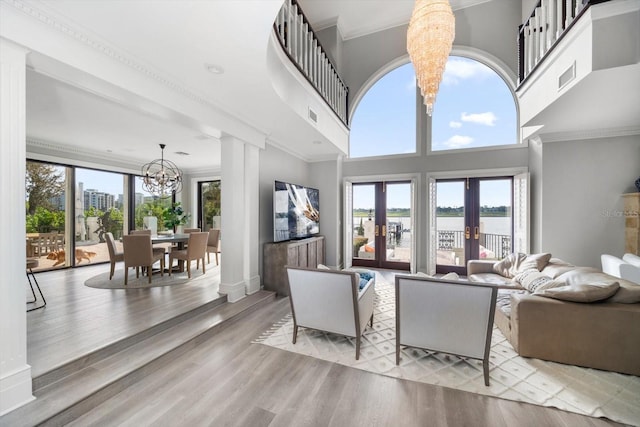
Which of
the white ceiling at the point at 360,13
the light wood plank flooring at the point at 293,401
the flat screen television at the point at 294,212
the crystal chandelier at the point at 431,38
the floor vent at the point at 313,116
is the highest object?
the white ceiling at the point at 360,13

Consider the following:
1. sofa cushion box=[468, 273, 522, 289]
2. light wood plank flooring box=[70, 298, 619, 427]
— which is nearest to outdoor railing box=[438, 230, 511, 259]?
sofa cushion box=[468, 273, 522, 289]

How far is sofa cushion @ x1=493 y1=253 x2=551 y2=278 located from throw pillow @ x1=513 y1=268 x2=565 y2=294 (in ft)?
0.39

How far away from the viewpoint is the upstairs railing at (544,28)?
261cm

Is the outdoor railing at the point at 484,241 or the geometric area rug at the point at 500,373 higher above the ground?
the outdoor railing at the point at 484,241

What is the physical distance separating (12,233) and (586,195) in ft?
21.8

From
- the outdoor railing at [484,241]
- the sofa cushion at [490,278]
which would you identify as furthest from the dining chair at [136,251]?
the outdoor railing at [484,241]

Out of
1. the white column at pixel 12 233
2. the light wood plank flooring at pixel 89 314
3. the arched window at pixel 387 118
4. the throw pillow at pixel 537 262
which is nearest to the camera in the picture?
the white column at pixel 12 233

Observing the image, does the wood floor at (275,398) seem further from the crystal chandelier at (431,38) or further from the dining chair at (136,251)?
the crystal chandelier at (431,38)

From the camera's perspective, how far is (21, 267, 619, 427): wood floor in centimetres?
173

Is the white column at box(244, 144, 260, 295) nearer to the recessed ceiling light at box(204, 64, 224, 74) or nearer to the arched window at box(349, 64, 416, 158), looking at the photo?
the recessed ceiling light at box(204, 64, 224, 74)

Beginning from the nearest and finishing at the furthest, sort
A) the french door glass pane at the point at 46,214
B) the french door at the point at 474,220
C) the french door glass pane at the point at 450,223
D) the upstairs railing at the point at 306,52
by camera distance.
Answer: the upstairs railing at the point at 306,52
the french door glass pane at the point at 46,214
the french door at the point at 474,220
the french door glass pane at the point at 450,223

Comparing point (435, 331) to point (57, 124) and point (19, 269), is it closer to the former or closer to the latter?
point (19, 269)

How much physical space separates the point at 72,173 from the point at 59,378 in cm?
531

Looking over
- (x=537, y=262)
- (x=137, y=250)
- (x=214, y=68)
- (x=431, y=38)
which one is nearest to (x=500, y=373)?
(x=537, y=262)
